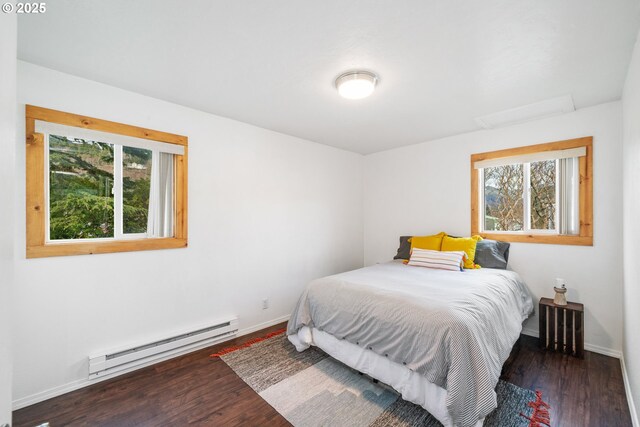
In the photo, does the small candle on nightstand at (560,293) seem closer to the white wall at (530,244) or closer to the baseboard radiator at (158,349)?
the white wall at (530,244)

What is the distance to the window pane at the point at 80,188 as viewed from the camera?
7.21 ft

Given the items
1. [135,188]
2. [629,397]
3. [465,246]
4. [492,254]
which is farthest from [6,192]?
[492,254]

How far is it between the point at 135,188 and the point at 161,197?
0.22 meters

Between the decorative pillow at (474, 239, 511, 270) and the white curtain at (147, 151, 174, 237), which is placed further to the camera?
the decorative pillow at (474, 239, 511, 270)

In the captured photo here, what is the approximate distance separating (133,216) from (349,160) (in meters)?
3.08

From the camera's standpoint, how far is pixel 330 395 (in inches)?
80.1

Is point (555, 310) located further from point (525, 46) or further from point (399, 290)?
point (525, 46)

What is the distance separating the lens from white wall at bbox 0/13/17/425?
577mm

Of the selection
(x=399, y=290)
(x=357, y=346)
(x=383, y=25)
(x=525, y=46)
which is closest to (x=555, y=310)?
(x=399, y=290)

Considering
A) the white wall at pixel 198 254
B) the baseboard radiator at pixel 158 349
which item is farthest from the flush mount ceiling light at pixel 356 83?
the baseboard radiator at pixel 158 349

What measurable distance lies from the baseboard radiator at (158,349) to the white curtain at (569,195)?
3590 mm

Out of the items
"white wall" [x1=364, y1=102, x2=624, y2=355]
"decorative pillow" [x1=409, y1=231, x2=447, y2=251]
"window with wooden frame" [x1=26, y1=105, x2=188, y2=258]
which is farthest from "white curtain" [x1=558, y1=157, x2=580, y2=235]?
"window with wooden frame" [x1=26, y1=105, x2=188, y2=258]

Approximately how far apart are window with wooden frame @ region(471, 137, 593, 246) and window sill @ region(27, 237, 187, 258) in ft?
11.3

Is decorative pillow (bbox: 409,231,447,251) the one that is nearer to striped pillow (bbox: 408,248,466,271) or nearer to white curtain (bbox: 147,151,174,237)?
striped pillow (bbox: 408,248,466,271)
